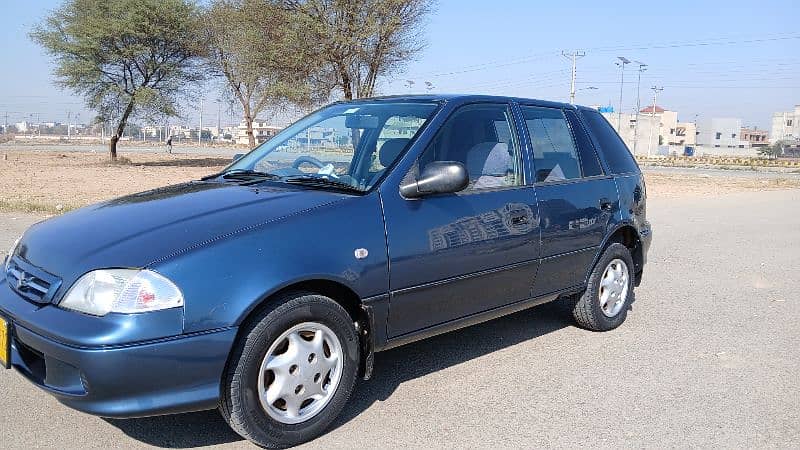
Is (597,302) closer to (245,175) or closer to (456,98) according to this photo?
(456,98)

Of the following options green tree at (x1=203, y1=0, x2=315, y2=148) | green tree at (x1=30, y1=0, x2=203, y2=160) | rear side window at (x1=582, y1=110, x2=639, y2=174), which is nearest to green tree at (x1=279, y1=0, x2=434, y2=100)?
green tree at (x1=203, y1=0, x2=315, y2=148)

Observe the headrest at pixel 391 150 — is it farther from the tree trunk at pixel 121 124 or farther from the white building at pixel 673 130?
the white building at pixel 673 130

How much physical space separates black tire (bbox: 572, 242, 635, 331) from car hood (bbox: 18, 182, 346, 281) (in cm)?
243

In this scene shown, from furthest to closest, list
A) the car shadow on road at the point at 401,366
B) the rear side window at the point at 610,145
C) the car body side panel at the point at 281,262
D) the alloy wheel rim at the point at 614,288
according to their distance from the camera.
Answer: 1. the rear side window at the point at 610,145
2. the alloy wheel rim at the point at 614,288
3. the car shadow on road at the point at 401,366
4. the car body side panel at the point at 281,262

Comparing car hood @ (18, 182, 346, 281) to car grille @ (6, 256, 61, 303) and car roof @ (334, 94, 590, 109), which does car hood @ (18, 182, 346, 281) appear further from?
car roof @ (334, 94, 590, 109)

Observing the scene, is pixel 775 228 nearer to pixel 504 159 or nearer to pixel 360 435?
pixel 504 159

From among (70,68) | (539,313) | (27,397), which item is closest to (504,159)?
(539,313)

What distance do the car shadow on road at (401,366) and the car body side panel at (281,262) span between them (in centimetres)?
75

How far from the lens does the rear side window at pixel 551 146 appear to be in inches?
183

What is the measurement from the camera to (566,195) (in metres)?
4.70

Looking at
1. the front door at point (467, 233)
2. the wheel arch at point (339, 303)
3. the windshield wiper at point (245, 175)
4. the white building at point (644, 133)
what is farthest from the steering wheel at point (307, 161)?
the white building at point (644, 133)

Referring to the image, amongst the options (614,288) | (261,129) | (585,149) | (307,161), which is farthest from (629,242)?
(261,129)

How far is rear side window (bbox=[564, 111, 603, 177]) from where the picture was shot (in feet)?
16.8

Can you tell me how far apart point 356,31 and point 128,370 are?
21.9 m
